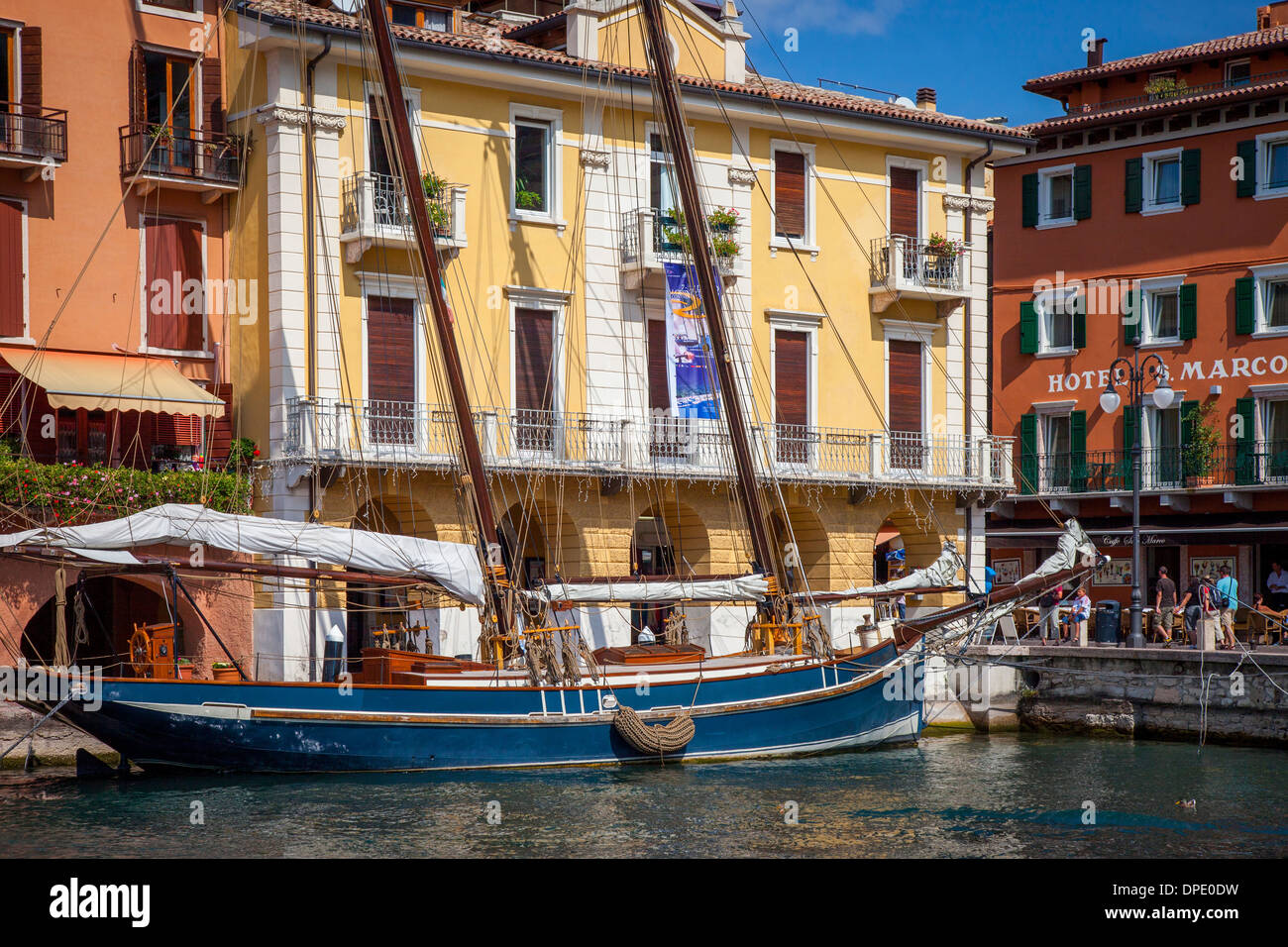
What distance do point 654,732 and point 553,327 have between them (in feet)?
31.0

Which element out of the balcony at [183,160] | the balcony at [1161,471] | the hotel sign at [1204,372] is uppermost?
the balcony at [183,160]

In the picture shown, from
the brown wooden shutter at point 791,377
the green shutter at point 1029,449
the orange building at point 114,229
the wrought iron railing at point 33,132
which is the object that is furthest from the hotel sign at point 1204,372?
the wrought iron railing at point 33,132

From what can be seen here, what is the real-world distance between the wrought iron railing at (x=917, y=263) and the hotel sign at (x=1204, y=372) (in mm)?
9367

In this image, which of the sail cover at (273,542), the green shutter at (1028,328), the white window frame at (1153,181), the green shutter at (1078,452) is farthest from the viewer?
the green shutter at (1028,328)

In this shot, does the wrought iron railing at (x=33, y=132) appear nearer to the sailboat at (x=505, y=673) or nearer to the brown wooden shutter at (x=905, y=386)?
the sailboat at (x=505, y=673)

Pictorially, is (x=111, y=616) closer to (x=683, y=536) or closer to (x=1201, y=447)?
(x=683, y=536)

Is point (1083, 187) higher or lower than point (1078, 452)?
higher

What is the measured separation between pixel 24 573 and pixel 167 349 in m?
A: 4.96

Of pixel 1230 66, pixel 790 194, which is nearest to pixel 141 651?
pixel 790 194

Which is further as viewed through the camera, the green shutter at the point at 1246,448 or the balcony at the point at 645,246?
the green shutter at the point at 1246,448

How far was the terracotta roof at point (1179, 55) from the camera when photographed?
4203 cm

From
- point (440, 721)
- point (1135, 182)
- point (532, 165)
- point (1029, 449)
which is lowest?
point (440, 721)

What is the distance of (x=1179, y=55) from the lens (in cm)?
4356
